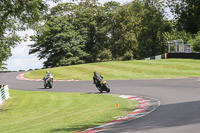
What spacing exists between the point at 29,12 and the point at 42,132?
912 centimetres

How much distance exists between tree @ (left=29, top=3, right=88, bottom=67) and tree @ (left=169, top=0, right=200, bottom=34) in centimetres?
2489

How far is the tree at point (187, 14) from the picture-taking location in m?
73.9

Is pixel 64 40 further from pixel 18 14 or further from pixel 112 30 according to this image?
pixel 18 14

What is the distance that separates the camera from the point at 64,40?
216 ft

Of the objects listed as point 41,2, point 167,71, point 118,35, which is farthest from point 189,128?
point 118,35

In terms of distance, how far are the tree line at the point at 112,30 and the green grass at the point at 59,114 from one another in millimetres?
43212

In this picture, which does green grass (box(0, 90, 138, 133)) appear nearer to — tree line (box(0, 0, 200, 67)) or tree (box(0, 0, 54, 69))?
tree (box(0, 0, 54, 69))

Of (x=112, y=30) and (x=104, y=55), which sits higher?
(x=112, y=30)

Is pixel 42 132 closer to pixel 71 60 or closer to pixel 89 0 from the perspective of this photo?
pixel 71 60

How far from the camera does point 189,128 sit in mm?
8555

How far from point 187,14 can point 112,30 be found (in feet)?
61.2

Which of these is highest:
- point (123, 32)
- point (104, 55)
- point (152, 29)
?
point (152, 29)

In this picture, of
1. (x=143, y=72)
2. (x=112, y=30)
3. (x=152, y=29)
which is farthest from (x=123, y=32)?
(x=143, y=72)

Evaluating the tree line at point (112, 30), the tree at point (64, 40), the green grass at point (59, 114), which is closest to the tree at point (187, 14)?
the tree line at point (112, 30)
